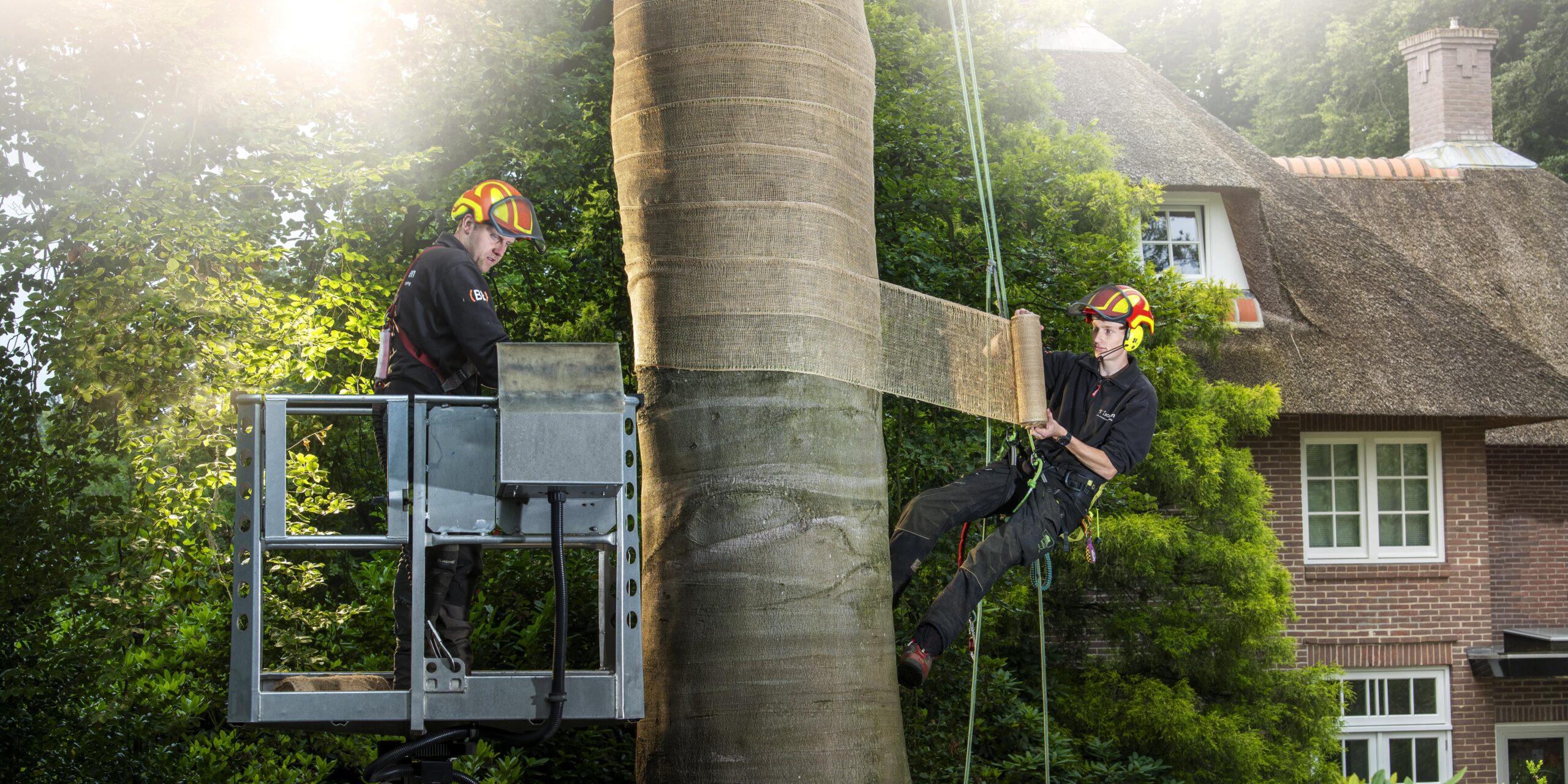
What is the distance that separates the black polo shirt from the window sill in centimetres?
1175

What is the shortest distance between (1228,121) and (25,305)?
28.4m

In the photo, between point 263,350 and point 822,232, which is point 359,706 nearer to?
point 822,232

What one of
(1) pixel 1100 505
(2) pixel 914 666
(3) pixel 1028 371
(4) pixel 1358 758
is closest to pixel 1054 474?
(3) pixel 1028 371

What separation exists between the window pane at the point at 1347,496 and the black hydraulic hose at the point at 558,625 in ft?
48.6

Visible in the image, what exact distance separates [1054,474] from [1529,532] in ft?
48.5

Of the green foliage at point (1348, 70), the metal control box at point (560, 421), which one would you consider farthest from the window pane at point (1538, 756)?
the metal control box at point (560, 421)

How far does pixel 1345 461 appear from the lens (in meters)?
16.8

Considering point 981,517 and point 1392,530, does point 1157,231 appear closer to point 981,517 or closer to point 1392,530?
point 1392,530

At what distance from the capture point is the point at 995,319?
5070 millimetres

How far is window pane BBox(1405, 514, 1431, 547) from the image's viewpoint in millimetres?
16875

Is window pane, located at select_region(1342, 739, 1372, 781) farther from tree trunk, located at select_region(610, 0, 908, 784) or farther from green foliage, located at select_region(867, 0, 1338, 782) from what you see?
tree trunk, located at select_region(610, 0, 908, 784)

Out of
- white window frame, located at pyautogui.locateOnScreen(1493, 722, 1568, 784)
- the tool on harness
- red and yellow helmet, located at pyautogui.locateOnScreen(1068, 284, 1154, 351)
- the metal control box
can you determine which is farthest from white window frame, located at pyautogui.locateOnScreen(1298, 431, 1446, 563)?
the metal control box

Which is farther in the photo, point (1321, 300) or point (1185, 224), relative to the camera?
point (1185, 224)


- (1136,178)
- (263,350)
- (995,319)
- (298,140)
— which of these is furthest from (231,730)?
(1136,178)
